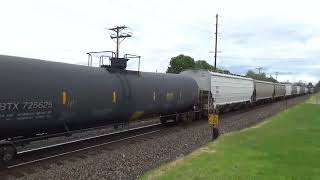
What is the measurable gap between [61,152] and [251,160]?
6730 mm

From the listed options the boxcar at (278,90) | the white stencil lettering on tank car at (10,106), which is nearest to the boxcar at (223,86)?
the white stencil lettering on tank car at (10,106)

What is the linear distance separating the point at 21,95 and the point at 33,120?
933 millimetres

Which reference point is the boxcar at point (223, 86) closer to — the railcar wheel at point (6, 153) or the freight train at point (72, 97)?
the freight train at point (72, 97)

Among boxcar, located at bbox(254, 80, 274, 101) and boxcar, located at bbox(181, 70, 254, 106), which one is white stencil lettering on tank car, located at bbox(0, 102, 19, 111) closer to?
boxcar, located at bbox(181, 70, 254, 106)

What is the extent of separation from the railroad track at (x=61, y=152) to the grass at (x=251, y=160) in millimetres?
3540

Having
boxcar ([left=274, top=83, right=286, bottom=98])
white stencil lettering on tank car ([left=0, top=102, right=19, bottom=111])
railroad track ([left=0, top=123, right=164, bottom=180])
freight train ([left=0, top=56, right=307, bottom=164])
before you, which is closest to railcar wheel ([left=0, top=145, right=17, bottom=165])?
freight train ([left=0, top=56, right=307, bottom=164])

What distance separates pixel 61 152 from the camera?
15406mm

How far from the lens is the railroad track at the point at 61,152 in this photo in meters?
12.5

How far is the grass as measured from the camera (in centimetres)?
1108

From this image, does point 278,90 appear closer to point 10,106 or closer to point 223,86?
point 223,86

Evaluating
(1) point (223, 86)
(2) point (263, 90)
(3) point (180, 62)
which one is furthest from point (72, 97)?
(3) point (180, 62)

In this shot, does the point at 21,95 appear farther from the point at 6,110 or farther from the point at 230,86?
the point at 230,86

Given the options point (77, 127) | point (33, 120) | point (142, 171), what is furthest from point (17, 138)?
point (142, 171)

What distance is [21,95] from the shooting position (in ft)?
40.9
